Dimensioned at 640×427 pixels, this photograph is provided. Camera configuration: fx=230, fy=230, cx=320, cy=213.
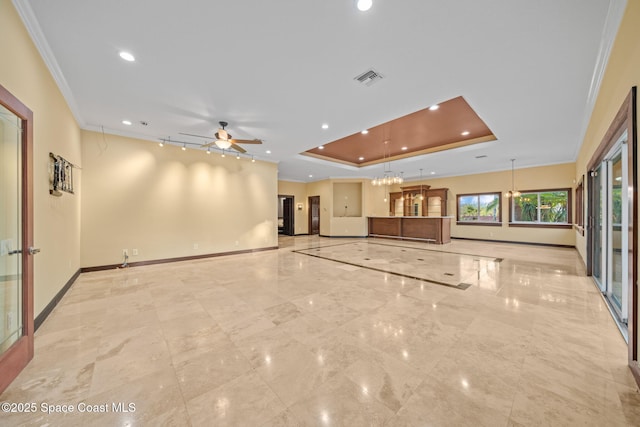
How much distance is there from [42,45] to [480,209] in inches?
492

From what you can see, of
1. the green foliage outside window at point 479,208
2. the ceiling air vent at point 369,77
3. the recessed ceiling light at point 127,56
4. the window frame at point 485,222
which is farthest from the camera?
the green foliage outside window at point 479,208

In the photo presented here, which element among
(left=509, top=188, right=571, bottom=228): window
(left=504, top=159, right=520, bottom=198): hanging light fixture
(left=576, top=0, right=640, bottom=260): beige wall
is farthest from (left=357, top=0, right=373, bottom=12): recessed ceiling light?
(left=509, top=188, right=571, bottom=228): window

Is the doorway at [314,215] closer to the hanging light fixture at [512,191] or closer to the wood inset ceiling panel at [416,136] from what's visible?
the wood inset ceiling panel at [416,136]

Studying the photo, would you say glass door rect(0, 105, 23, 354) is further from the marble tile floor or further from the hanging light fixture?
the hanging light fixture

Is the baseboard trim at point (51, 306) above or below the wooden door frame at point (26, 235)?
below

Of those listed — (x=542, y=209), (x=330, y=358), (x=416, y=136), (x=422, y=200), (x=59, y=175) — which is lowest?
Answer: (x=330, y=358)

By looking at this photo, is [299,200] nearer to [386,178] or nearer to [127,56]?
[386,178]

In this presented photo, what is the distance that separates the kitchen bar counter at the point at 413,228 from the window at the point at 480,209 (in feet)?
5.46

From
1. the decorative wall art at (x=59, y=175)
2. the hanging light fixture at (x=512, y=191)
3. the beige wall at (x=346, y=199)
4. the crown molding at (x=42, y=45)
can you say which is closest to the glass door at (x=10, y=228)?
the crown molding at (x=42, y=45)

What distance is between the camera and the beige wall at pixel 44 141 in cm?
206

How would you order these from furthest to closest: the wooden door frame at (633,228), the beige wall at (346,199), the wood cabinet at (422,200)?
the beige wall at (346,199)
the wood cabinet at (422,200)
the wooden door frame at (633,228)

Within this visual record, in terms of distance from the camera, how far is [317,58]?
2.75 m

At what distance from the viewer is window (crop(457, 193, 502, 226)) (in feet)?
30.9

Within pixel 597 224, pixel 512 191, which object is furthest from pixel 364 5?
pixel 512 191
